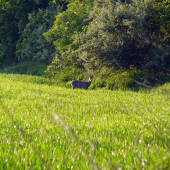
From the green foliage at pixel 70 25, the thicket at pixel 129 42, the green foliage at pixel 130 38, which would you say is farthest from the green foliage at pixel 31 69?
the green foliage at pixel 130 38

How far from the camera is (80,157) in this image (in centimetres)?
359

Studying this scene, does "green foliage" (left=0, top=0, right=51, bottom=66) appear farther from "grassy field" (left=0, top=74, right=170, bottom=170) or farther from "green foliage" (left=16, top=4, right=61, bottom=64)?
"grassy field" (left=0, top=74, right=170, bottom=170)

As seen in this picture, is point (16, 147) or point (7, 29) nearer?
point (16, 147)

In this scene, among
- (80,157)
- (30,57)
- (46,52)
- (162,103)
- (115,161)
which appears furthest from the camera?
(30,57)

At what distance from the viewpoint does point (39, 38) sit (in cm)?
2848

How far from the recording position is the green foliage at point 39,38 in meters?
28.0

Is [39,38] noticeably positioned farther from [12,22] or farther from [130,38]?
[130,38]

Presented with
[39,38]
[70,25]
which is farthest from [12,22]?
[70,25]

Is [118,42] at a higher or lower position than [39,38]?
higher

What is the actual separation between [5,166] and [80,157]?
3.48 feet

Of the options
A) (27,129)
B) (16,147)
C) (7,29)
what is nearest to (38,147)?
(16,147)

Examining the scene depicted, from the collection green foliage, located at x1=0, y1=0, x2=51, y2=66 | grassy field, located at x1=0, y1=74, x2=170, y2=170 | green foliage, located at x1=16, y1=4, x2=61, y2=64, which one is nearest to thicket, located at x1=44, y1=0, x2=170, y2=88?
grassy field, located at x1=0, y1=74, x2=170, y2=170

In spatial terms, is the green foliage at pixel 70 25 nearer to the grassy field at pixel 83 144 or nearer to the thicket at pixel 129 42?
the thicket at pixel 129 42

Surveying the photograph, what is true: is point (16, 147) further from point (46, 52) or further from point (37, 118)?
point (46, 52)
